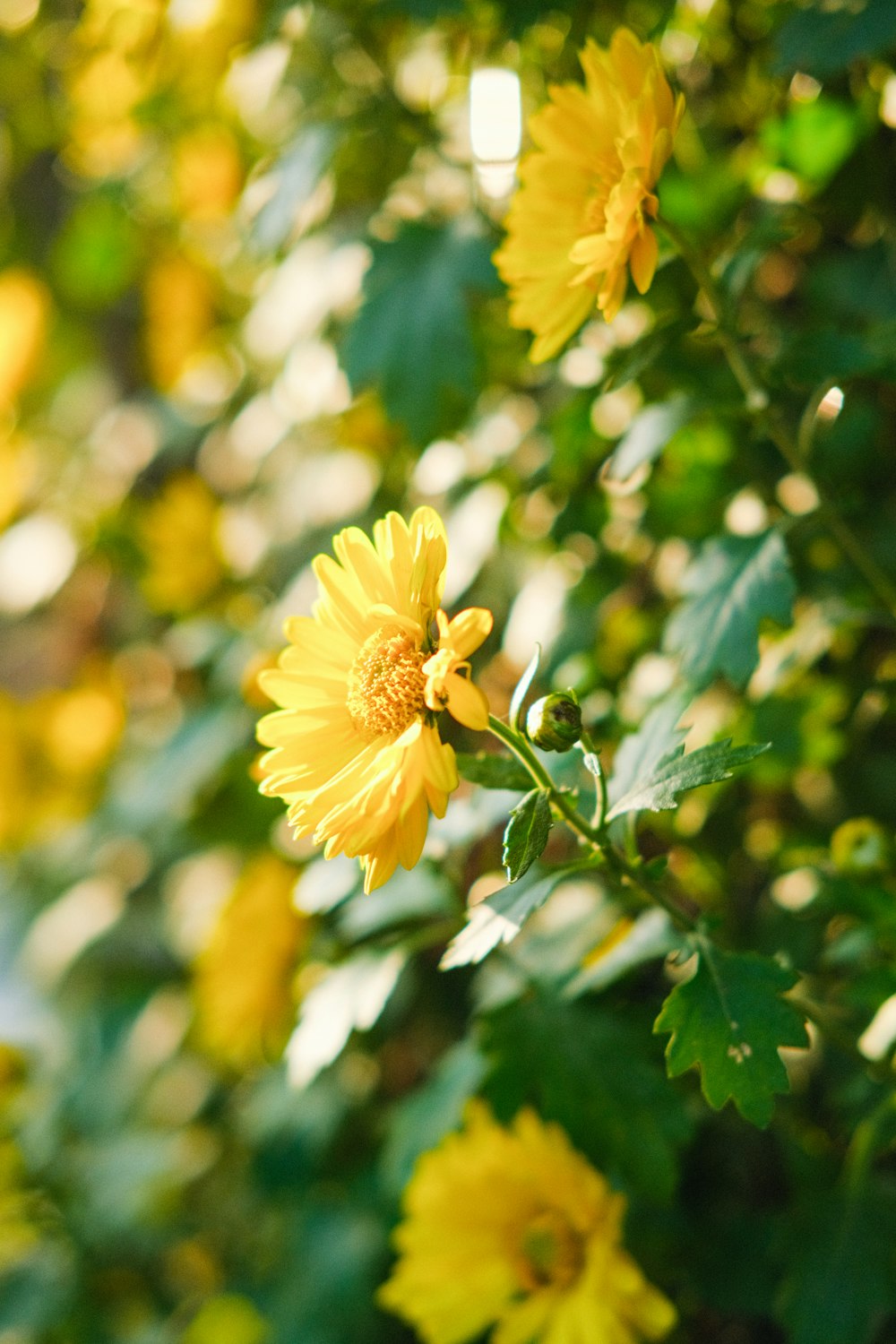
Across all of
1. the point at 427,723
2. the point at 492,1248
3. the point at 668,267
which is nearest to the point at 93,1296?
the point at 492,1248

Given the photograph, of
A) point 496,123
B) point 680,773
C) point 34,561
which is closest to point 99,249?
point 34,561

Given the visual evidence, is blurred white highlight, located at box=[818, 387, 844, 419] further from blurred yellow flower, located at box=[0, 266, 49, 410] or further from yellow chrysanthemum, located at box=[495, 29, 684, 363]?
blurred yellow flower, located at box=[0, 266, 49, 410]

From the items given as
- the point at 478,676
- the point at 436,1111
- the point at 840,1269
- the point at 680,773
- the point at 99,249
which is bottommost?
the point at 840,1269

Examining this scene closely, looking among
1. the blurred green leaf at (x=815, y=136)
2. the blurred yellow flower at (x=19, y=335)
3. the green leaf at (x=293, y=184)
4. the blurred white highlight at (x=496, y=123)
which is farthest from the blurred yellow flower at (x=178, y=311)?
the blurred green leaf at (x=815, y=136)

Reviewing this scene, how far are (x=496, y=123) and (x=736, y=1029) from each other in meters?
0.86

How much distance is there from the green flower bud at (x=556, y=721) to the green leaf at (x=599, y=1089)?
347 mm

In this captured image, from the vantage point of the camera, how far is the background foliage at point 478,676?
0.74 metres

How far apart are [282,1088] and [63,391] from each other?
5.64 ft

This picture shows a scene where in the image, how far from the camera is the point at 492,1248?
85cm

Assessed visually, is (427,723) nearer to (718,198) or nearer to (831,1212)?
(831,1212)

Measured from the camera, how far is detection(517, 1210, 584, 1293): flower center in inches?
32.9

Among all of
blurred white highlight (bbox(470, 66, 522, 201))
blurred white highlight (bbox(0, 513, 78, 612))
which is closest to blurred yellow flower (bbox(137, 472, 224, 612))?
blurred white highlight (bbox(0, 513, 78, 612))

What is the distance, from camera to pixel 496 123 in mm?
969

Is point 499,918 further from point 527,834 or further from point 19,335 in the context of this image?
point 19,335
